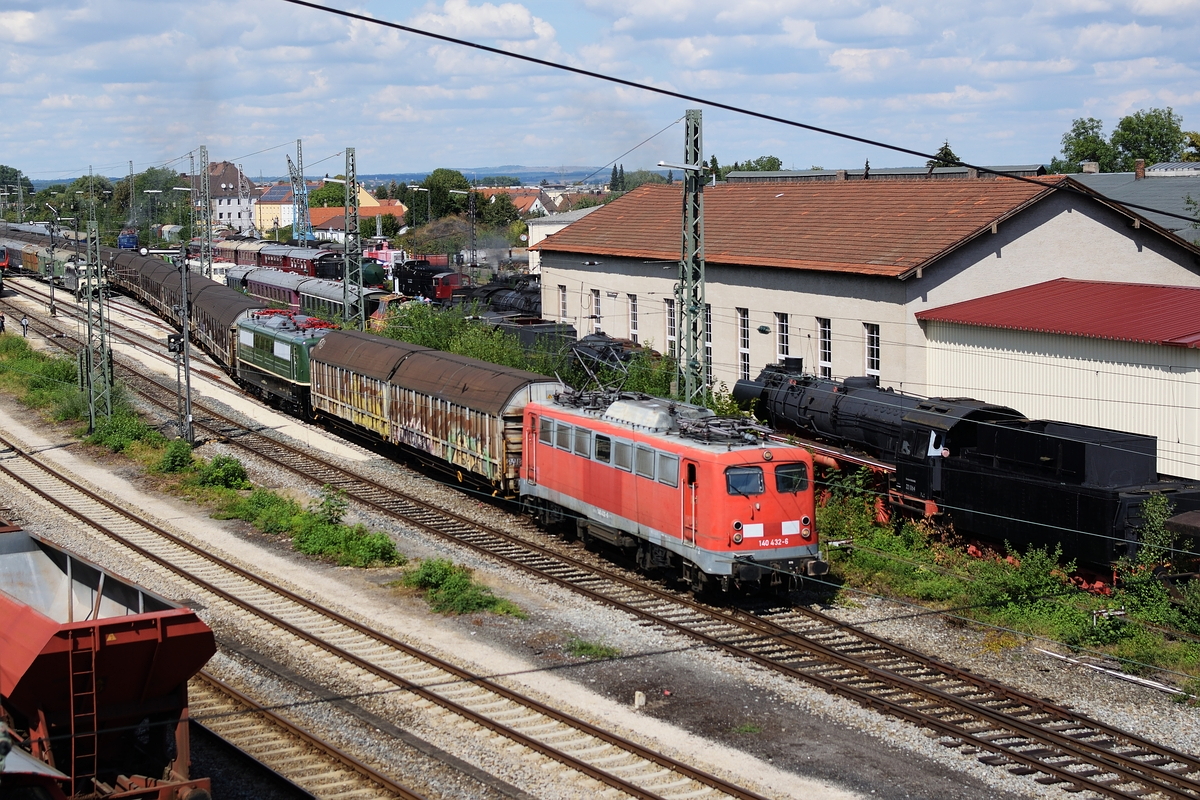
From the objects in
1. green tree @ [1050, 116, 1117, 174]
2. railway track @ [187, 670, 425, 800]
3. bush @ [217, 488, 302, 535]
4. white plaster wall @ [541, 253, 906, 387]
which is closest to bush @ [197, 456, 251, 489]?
bush @ [217, 488, 302, 535]

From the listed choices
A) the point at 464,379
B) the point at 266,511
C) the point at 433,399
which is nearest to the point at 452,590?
the point at 464,379

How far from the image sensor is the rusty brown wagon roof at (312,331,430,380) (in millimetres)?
32062

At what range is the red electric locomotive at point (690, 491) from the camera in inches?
742

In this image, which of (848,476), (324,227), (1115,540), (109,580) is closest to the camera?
(109,580)

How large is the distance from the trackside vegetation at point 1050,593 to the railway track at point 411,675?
23.8ft

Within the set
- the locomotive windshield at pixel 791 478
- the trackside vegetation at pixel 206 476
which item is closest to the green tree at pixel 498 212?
the trackside vegetation at pixel 206 476

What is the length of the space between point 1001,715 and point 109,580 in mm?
10839

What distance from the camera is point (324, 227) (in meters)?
143

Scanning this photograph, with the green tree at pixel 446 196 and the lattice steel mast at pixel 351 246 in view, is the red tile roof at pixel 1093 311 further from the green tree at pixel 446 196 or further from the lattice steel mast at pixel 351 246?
the green tree at pixel 446 196

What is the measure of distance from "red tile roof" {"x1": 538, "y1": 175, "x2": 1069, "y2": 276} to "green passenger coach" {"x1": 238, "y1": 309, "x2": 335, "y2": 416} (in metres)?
12.0

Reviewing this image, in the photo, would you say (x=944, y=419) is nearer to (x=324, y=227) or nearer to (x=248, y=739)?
(x=248, y=739)


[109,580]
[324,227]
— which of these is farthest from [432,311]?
[324,227]

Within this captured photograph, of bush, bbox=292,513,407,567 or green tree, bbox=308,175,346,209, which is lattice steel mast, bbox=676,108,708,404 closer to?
bush, bbox=292,513,407,567

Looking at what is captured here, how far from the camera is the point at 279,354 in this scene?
39625 mm
